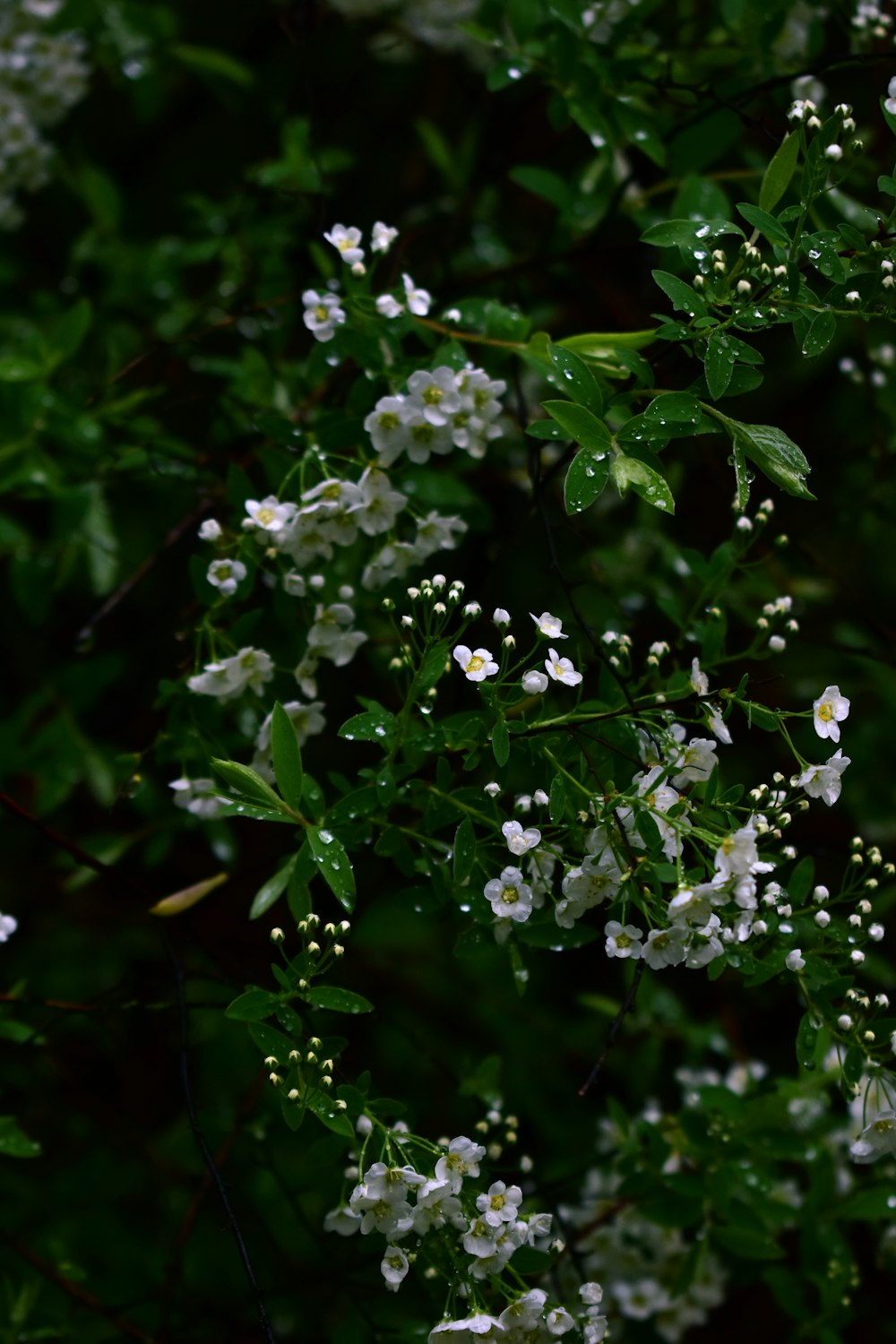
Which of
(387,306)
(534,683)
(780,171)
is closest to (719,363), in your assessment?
(780,171)

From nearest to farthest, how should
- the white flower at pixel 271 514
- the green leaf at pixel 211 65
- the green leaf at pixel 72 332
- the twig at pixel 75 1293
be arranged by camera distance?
the white flower at pixel 271 514 → the twig at pixel 75 1293 → the green leaf at pixel 72 332 → the green leaf at pixel 211 65

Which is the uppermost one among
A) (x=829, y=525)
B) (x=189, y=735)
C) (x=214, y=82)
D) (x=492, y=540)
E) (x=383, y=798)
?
(x=214, y=82)

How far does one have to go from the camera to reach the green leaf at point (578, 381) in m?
1.48

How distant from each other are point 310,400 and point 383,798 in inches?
36.9

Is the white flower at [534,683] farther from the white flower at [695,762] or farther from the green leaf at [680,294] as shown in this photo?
the green leaf at [680,294]

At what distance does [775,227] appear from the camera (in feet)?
4.53

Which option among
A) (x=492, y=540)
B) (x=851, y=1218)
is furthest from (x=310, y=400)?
(x=851, y=1218)

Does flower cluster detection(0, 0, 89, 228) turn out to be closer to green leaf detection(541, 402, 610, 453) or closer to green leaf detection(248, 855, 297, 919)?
green leaf detection(541, 402, 610, 453)

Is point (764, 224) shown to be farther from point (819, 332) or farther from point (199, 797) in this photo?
point (199, 797)

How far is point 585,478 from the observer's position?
1401 millimetres

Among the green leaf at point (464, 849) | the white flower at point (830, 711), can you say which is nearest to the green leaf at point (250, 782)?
the green leaf at point (464, 849)

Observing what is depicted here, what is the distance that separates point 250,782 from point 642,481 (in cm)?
59

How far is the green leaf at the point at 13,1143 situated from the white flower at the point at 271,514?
904mm

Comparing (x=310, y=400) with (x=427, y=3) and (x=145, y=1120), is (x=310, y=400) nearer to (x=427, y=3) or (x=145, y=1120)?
(x=427, y=3)
